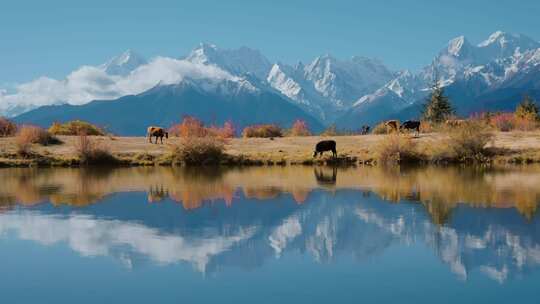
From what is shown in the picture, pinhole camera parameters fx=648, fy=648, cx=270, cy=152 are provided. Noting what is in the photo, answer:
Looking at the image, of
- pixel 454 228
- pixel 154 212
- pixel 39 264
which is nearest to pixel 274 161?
pixel 154 212

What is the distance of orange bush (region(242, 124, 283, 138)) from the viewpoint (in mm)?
86062

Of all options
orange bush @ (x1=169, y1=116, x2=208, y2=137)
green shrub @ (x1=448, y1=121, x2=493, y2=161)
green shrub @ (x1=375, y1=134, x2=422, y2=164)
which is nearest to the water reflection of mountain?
green shrub @ (x1=375, y1=134, x2=422, y2=164)

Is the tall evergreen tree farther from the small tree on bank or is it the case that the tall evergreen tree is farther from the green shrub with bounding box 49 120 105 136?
the green shrub with bounding box 49 120 105 136

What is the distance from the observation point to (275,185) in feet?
128

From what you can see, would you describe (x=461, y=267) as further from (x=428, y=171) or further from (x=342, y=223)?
(x=428, y=171)

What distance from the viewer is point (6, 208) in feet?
95.7

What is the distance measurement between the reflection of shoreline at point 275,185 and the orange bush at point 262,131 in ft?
109

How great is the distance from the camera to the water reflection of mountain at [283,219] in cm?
1911

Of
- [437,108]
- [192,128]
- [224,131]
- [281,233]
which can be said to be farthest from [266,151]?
[281,233]

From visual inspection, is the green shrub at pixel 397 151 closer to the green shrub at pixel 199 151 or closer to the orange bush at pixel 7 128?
the green shrub at pixel 199 151

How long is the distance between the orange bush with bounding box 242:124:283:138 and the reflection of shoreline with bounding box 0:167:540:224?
33218 millimetres

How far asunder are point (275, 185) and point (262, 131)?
47.5 metres

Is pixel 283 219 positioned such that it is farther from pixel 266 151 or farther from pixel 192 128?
pixel 266 151

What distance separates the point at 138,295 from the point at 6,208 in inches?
659
